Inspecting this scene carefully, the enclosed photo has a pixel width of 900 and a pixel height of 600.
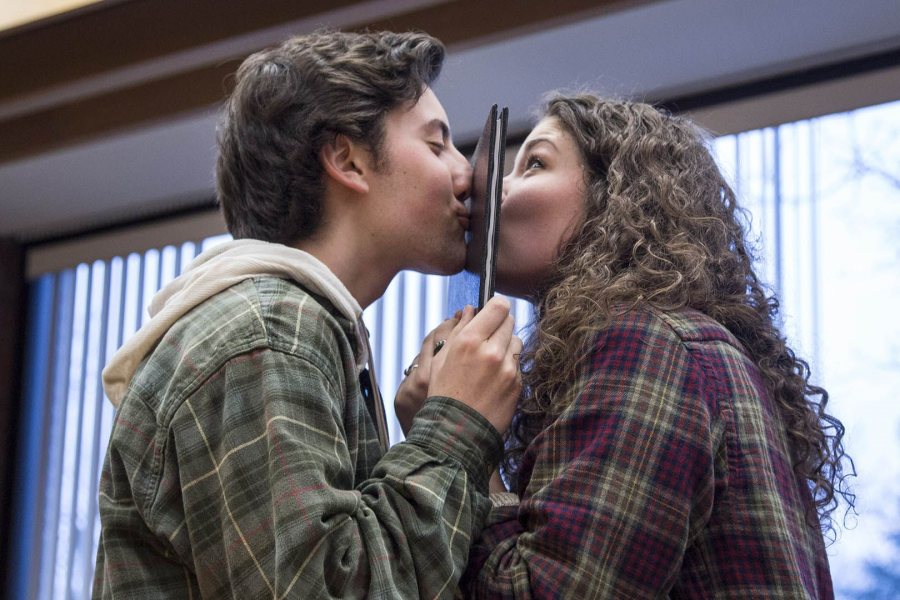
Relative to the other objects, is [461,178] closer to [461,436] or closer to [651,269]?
[651,269]

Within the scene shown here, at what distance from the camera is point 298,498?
143 cm

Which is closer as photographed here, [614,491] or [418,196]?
[614,491]

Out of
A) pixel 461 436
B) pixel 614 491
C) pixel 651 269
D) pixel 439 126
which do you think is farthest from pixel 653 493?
pixel 439 126

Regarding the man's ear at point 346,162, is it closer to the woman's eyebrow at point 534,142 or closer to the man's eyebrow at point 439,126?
the man's eyebrow at point 439,126

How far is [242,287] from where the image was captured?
5.44 ft

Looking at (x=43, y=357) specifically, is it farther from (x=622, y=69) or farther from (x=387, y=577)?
(x=387, y=577)

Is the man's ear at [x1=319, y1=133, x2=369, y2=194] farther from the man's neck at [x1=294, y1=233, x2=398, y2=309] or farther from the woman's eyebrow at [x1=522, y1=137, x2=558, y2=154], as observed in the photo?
the woman's eyebrow at [x1=522, y1=137, x2=558, y2=154]

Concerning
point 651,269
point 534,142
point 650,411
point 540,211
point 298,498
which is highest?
point 534,142

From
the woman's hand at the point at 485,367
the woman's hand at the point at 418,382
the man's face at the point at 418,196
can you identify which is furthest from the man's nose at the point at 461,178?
the woman's hand at the point at 485,367

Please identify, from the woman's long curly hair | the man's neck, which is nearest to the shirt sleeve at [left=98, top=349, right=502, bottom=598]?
the woman's long curly hair

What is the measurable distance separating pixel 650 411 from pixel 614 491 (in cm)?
12

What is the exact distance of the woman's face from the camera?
1.98 metres

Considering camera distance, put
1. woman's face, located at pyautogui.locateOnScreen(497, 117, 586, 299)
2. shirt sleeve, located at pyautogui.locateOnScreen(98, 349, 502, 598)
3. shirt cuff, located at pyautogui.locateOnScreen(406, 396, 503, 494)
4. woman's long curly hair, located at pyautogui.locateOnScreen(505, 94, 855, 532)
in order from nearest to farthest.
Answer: shirt sleeve, located at pyautogui.locateOnScreen(98, 349, 502, 598)
shirt cuff, located at pyautogui.locateOnScreen(406, 396, 503, 494)
woman's long curly hair, located at pyautogui.locateOnScreen(505, 94, 855, 532)
woman's face, located at pyautogui.locateOnScreen(497, 117, 586, 299)

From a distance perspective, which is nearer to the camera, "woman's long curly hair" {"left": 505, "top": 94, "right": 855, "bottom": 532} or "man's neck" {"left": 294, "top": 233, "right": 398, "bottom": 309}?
"woman's long curly hair" {"left": 505, "top": 94, "right": 855, "bottom": 532}
